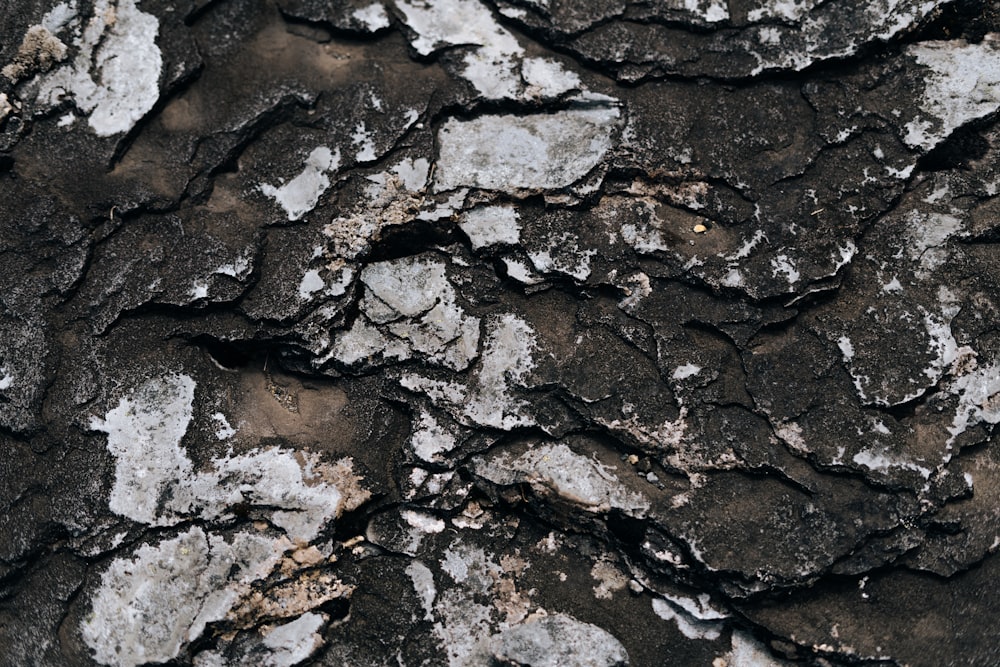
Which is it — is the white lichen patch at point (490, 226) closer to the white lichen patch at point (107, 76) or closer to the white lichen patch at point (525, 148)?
the white lichen patch at point (525, 148)

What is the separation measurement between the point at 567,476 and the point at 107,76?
1.42 meters

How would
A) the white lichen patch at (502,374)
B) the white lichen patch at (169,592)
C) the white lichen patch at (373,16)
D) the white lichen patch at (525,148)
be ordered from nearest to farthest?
1. the white lichen patch at (169,592)
2. the white lichen patch at (502,374)
3. the white lichen patch at (525,148)
4. the white lichen patch at (373,16)

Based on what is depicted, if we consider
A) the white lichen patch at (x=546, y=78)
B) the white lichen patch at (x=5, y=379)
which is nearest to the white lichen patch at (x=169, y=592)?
the white lichen patch at (x=5, y=379)

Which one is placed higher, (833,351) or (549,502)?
(833,351)

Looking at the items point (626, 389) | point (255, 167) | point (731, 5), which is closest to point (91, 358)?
point (255, 167)

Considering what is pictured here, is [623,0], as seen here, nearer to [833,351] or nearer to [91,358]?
[833,351]

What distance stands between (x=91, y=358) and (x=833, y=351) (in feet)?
5.32

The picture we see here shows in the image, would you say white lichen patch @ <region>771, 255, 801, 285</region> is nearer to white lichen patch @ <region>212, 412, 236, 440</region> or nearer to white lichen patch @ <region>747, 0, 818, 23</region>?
white lichen patch @ <region>747, 0, 818, 23</region>

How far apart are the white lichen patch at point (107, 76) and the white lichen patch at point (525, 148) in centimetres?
71

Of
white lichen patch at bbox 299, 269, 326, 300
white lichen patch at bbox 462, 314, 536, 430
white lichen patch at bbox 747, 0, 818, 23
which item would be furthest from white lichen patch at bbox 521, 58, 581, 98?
white lichen patch at bbox 299, 269, 326, 300

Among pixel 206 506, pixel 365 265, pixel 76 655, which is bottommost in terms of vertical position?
pixel 76 655

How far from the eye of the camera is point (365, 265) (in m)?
1.99

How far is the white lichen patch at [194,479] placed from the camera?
1843mm

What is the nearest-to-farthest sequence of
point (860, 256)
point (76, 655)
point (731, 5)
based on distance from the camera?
1. point (76, 655)
2. point (860, 256)
3. point (731, 5)
